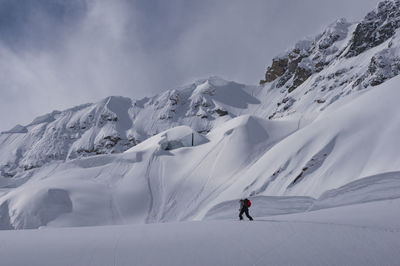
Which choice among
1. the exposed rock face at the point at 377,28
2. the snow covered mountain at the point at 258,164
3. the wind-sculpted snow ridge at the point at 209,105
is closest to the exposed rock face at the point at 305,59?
the wind-sculpted snow ridge at the point at 209,105

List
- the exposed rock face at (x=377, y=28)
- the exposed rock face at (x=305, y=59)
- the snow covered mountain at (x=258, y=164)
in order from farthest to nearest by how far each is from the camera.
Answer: the exposed rock face at (x=305, y=59) < the exposed rock face at (x=377, y=28) < the snow covered mountain at (x=258, y=164)

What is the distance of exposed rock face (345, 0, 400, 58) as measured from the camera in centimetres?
8769

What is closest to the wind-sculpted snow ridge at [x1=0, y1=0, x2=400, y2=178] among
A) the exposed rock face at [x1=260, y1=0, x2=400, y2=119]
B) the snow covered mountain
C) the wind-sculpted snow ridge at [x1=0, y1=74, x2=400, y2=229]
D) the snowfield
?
the exposed rock face at [x1=260, y1=0, x2=400, y2=119]

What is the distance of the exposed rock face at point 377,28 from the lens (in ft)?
288

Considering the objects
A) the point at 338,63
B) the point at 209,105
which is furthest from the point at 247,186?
the point at 209,105

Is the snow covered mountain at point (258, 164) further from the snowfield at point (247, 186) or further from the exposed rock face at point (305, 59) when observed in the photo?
the exposed rock face at point (305, 59)

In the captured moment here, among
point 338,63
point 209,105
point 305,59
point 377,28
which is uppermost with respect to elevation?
point 305,59

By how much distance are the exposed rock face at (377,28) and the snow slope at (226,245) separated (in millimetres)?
99651

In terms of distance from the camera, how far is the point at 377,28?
91.6m

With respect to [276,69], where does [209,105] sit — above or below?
below

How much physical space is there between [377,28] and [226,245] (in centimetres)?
10959

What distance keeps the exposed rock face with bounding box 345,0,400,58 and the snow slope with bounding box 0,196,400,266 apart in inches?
3923

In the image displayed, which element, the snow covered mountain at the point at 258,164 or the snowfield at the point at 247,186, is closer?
the snowfield at the point at 247,186

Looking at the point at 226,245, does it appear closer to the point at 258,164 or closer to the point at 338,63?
the point at 258,164
